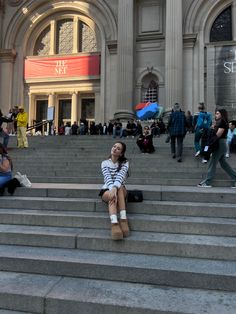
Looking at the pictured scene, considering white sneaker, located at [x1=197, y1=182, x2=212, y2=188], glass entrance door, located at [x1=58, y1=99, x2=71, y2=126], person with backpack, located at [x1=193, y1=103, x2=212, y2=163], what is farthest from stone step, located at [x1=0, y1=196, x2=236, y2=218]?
glass entrance door, located at [x1=58, y1=99, x2=71, y2=126]

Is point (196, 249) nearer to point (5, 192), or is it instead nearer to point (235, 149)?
point (5, 192)

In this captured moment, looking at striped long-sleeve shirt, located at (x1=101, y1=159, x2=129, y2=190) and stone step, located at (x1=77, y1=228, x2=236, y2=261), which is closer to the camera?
stone step, located at (x1=77, y1=228, x2=236, y2=261)

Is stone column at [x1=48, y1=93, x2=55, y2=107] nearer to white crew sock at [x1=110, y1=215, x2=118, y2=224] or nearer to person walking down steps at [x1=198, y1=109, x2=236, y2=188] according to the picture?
person walking down steps at [x1=198, y1=109, x2=236, y2=188]

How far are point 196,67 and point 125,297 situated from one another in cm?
1958

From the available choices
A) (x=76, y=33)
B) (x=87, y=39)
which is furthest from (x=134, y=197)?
(x=76, y=33)

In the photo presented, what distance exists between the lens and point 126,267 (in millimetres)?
3816

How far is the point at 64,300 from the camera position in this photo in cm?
335

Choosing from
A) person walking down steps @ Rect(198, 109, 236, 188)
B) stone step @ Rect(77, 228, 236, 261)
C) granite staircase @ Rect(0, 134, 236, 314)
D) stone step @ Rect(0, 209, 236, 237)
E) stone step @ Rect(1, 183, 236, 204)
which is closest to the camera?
granite staircase @ Rect(0, 134, 236, 314)

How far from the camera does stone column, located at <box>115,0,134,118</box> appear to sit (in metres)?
20.6

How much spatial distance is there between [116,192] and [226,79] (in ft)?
56.9

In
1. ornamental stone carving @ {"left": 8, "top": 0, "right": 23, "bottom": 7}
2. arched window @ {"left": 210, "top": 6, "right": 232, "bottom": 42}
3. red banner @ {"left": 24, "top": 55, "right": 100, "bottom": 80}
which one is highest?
ornamental stone carving @ {"left": 8, "top": 0, "right": 23, "bottom": 7}

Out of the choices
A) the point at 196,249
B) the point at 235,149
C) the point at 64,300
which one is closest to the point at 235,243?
the point at 196,249

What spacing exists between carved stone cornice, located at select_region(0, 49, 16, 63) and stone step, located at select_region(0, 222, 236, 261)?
21602 millimetres

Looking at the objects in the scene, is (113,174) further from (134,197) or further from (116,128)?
(116,128)
